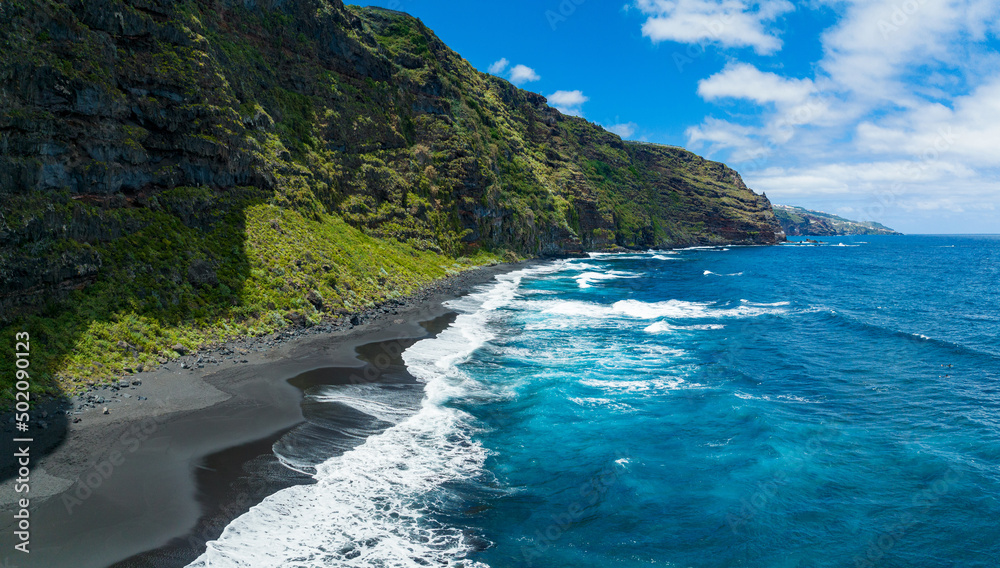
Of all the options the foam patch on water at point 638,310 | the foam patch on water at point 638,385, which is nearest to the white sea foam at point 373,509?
the foam patch on water at point 638,385

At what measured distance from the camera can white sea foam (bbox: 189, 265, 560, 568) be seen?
1228cm

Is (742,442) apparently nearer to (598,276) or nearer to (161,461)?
(161,461)

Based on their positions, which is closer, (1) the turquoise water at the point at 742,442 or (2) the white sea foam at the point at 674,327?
(1) the turquoise water at the point at 742,442

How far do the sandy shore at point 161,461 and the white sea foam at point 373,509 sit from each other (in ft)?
2.94

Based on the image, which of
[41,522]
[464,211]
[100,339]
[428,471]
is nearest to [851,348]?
[428,471]

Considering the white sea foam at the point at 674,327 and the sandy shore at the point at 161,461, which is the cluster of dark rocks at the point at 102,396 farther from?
the white sea foam at the point at 674,327

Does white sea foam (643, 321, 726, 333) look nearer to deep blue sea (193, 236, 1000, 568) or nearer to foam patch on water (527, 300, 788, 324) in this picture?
deep blue sea (193, 236, 1000, 568)

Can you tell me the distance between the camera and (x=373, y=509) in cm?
1444

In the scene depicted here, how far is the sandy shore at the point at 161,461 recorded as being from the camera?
11820 millimetres

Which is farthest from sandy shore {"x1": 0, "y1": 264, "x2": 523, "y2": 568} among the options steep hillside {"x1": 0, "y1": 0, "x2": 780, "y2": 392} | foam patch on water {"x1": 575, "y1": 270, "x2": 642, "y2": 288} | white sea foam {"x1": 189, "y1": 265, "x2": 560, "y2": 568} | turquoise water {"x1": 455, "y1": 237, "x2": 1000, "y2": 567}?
foam patch on water {"x1": 575, "y1": 270, "x2": 642, "y2": 288}

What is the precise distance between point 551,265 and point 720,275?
30942mm

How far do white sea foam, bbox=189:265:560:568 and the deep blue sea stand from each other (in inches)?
2.6

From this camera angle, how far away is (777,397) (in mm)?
25281

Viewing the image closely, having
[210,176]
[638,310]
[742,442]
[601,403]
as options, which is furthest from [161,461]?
[638,310]
